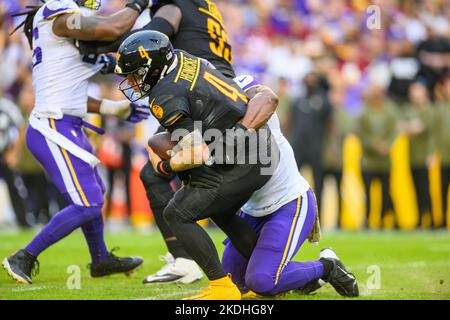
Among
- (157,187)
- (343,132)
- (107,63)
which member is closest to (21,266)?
(157,187)

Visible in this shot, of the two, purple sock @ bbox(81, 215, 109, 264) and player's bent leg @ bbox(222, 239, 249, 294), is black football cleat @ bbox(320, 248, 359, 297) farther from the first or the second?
purple sock @ bbox(81, 215, 109, 264)

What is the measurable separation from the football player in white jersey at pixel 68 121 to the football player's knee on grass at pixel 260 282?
1.53 meters

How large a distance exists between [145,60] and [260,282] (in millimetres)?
1493

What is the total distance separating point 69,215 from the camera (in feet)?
19.6

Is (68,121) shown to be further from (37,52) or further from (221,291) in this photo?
(221,291)

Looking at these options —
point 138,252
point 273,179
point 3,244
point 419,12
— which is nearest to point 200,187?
point 273,179

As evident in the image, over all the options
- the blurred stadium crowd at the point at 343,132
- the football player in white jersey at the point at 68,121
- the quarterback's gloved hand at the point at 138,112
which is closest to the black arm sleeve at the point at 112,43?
the football player in white jersey at the point at 68,121

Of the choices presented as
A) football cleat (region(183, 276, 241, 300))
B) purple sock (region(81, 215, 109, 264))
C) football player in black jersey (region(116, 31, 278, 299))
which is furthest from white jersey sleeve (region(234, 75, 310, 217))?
purple sock (region(81, 215, 109, 264))

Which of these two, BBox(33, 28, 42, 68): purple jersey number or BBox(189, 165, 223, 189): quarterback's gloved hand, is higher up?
BBox(33, 28, 42, 68): purple jersey number

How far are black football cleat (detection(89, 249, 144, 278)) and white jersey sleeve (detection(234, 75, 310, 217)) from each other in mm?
1360

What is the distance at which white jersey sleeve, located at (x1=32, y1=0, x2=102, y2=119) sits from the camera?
6.13 meters

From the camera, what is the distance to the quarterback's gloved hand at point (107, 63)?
21.0ft

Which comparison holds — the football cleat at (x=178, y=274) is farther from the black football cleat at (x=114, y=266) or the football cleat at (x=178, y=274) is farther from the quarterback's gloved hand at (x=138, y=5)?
the quarterback's gloved hand at (x=138, y=5)
